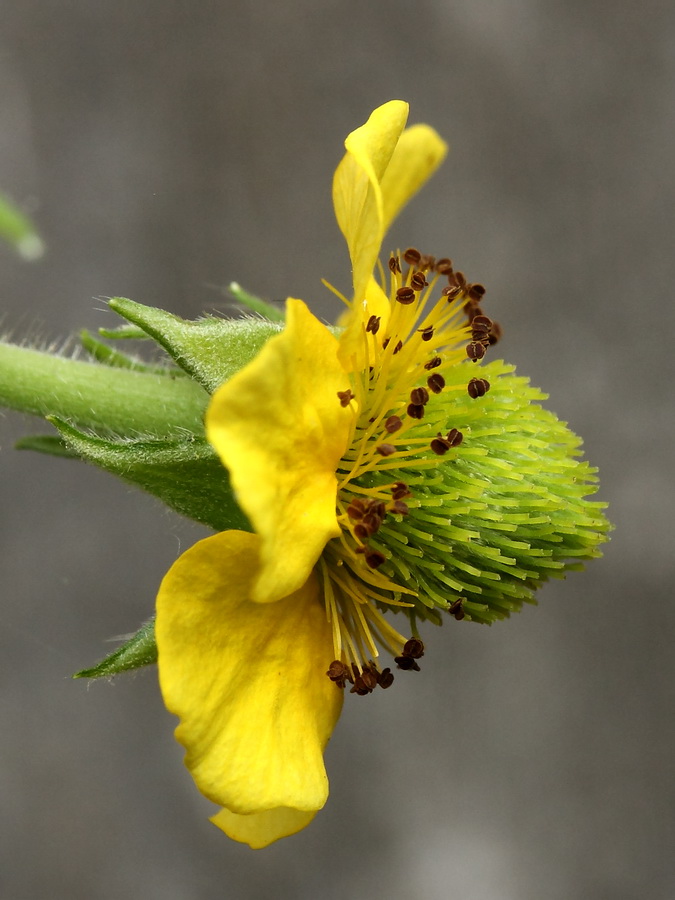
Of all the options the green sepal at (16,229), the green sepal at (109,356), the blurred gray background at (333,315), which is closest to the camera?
the green sepal at (109,356)

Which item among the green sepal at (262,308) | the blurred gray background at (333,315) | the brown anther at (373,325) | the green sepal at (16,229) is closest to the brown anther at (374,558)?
the brown anther at (373,325)

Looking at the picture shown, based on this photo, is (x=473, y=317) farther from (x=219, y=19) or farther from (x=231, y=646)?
(x=219, y=19)

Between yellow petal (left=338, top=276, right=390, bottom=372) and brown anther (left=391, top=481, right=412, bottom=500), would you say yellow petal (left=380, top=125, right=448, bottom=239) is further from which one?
brown anther (left=391, top=481, right=412, bottom=500)

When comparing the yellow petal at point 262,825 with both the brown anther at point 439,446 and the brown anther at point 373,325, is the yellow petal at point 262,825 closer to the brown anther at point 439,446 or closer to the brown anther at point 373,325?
the brown anther at point 439,446

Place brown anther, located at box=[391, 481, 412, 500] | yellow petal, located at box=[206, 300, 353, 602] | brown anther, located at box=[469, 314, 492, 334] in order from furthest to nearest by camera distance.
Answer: brown anther, located at box=[469, 314, 492, 334], brown anther, located at box=[391, 481, 412, 500], yellow petal, located at box=[206, 300, 353, 602]

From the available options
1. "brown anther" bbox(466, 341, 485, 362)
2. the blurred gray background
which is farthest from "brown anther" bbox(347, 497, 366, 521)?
the blurred gray background

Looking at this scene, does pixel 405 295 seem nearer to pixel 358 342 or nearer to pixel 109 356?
pixel 358 342

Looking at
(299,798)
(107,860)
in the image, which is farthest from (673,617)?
(299,798)

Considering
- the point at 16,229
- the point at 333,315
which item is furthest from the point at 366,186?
the point at 333,315
